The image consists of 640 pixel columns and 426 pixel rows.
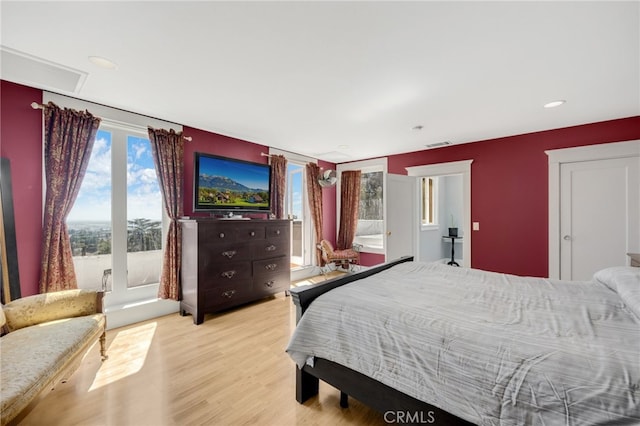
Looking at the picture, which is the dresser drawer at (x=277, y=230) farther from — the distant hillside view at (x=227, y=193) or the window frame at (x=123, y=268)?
the window frame at (x=123, y=268)

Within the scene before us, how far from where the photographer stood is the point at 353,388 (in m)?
1.49

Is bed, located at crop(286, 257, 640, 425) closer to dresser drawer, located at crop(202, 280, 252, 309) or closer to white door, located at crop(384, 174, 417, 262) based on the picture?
dresser drawer, located at crop(202, 280, 252, 309)

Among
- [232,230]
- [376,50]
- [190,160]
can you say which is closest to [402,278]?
[376,50]

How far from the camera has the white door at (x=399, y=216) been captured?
14.6 ft

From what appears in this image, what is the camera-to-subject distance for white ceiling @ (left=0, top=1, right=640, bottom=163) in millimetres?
1492

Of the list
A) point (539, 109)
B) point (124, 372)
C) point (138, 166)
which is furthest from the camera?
point (138, 166)

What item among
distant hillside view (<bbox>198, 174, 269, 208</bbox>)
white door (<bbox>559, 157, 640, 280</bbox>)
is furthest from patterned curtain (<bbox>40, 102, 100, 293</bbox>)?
white door (<bbox>559, 157, 640, 280</bbox>)

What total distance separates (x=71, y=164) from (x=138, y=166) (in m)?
0.66

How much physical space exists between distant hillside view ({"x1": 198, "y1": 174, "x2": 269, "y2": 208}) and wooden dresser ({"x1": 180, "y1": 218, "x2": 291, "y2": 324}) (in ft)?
1.17

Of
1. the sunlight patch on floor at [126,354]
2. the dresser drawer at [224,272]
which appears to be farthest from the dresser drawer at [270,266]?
the sunlight patch on floor at [126,354]

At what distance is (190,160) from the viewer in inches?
138

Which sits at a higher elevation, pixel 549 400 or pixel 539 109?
pixel 539 109

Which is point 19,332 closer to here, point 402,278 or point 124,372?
point 124,372
